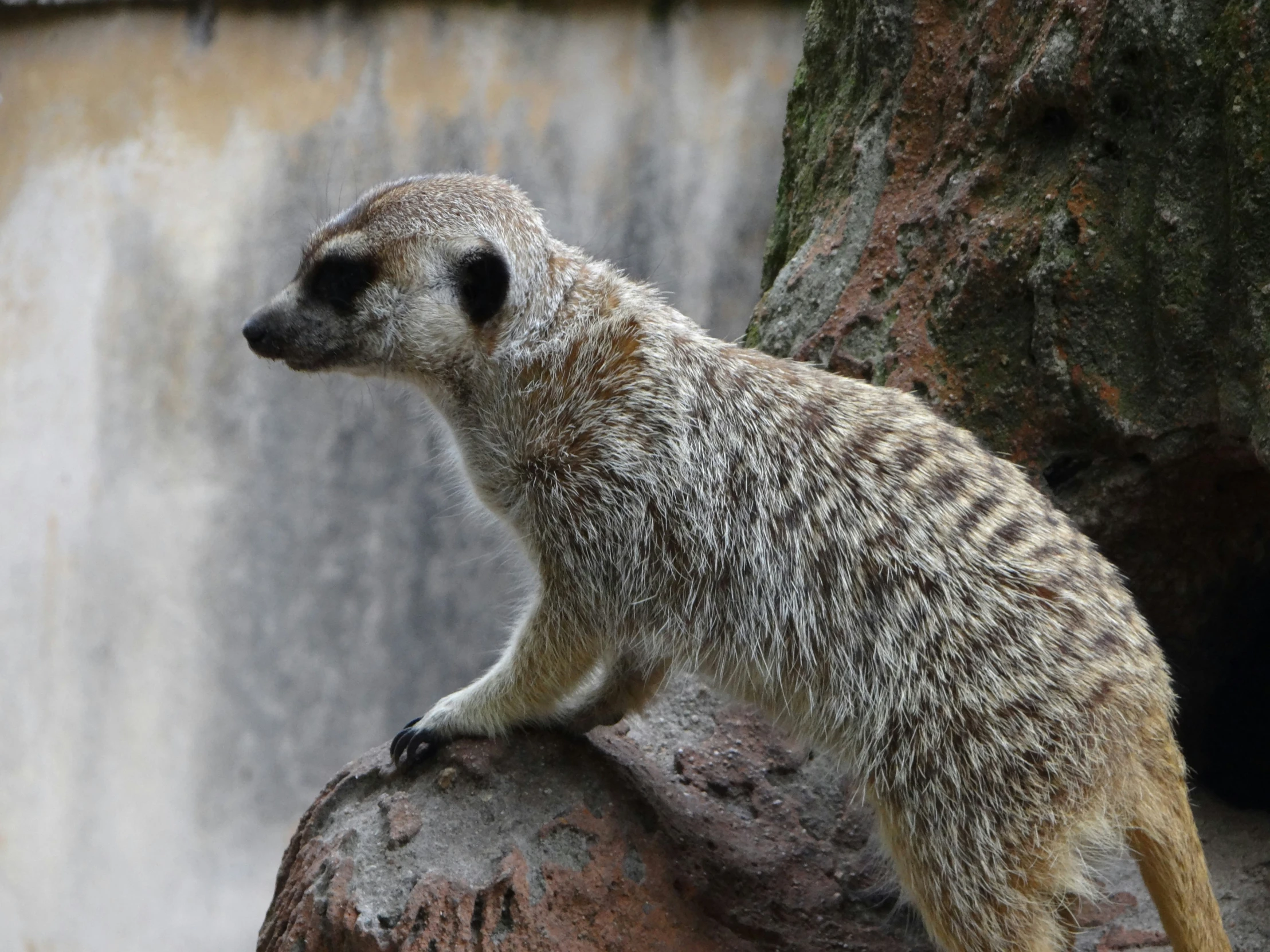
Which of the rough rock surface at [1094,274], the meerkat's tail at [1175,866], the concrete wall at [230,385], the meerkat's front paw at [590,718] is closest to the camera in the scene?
the meerkat's tail at [1175,866]

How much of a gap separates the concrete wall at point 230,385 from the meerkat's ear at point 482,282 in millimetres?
2764

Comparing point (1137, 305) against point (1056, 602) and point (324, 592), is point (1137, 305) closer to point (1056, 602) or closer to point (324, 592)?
point (1056, 602)

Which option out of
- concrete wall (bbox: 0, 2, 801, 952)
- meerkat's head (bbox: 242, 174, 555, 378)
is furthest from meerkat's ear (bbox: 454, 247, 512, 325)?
concrete wall (bbox: 0, 2, 801, 952)

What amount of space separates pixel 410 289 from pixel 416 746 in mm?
909

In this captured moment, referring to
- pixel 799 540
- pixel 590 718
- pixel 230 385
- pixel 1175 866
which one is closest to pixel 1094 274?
pixel 799 540

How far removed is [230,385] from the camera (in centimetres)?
534

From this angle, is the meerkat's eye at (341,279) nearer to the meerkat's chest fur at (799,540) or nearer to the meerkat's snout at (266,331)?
the meerkat's snout at (266,331)

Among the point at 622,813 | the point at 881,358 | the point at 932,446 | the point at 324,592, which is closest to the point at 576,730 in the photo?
the point at 622,813

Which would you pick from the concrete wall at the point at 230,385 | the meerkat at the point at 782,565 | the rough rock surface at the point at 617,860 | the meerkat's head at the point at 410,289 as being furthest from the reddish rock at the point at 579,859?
the concrete wall at the point at 230,385

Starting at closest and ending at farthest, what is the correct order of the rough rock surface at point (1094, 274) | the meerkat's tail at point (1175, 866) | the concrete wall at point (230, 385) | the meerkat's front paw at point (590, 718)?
the meerkat's tail at point (1175, 866)
the rough rock surface at point (1094, 274)
the meerkat's front paw at point (590, 718)
the concrete wall at point (230, 385)

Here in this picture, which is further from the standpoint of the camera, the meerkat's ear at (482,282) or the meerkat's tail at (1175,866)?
the meerkat's ear at (482,282)

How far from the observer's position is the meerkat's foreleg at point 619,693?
2.50 m

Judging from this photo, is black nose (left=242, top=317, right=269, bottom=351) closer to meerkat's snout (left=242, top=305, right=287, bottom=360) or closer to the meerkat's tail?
meerkat's snout (left=242, top=305, right=287, bottom=360)

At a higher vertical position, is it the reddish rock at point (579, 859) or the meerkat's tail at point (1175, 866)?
the meerkat's tail at point (1175, 866)
